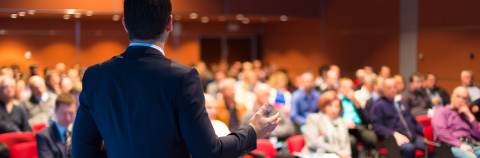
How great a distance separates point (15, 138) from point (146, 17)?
12.0 ft

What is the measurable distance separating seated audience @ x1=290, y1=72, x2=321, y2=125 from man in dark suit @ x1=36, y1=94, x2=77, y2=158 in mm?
3528

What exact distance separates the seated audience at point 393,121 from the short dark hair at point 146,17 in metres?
4.54

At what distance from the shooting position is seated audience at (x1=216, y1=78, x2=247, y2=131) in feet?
16.9

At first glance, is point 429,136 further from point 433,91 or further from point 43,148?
point 43,148

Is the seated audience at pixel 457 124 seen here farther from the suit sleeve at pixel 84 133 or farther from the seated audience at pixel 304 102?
the suit sleeve at pixel 84 133

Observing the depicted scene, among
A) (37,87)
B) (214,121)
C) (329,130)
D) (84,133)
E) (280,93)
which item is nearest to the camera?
(84,133)

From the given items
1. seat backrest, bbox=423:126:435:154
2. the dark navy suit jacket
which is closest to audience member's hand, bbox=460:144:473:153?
seat backrest, bbox=423:126:435:154

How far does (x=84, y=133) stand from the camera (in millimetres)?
1239

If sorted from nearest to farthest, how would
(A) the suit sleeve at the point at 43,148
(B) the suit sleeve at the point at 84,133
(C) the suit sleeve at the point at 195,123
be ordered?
(C) the suit sleeve at the point at 195,123 → (B) the suit sleeve at the point at 84,133 → (A) the suit sleeve at the point at 43,148

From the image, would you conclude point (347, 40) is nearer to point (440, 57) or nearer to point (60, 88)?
point (440, 57)

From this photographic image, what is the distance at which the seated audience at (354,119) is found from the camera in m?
5.23

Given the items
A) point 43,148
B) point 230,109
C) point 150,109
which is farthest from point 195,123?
point 230,109

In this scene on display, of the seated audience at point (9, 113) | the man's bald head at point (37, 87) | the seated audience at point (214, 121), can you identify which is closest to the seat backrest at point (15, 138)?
the seated audience at point (9, 113)

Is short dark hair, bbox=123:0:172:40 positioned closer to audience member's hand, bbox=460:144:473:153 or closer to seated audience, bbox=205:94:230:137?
seated audience, bbox=205:94:230:137
